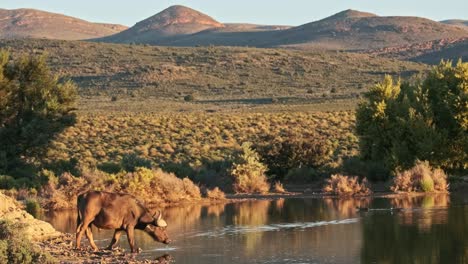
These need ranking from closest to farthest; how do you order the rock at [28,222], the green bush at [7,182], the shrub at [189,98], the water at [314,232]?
the water at [314,232]
the rock at [28,222]
the green bush at [7,182]
the shrub at [189,98]

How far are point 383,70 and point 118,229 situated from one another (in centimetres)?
9156

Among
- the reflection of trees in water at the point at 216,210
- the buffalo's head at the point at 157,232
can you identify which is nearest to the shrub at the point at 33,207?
the reflection of trees in water at the point at 216,210

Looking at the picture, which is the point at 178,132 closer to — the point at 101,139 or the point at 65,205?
the point at 101,139

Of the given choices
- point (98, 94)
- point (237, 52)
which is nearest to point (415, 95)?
point (98, 94)

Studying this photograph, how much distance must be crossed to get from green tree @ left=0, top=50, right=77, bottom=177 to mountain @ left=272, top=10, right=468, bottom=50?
131 m

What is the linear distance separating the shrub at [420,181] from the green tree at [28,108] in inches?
565

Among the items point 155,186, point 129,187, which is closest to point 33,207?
point 129,187

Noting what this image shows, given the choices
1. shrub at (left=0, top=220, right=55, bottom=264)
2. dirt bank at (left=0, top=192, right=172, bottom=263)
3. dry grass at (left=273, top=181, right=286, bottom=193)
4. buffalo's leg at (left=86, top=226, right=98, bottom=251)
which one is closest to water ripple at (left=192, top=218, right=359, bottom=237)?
dirt bank at (left=0, top=192, right=172, bottom=263)

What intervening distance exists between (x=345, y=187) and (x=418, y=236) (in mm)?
12062

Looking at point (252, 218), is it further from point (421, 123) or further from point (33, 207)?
point (421, 123)

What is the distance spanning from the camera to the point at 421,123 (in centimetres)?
3659

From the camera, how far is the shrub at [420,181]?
3447 centimetres

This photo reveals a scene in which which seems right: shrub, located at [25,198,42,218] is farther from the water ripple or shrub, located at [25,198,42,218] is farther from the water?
the water ripple

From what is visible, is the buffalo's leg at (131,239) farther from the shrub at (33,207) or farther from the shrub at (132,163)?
the shrub at (132,163)
